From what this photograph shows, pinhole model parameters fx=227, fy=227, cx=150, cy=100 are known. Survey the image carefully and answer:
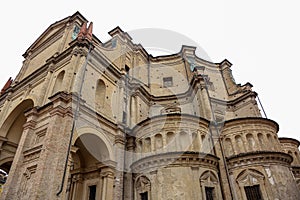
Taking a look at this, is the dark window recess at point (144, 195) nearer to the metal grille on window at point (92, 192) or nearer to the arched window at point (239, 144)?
the metal grille on window at point (92, 192)

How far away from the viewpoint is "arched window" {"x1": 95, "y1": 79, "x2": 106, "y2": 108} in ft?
55.8

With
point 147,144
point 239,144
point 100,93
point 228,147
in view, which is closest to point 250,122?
point 239,144

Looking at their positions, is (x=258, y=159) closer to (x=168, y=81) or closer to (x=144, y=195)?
(x=144, y=195)

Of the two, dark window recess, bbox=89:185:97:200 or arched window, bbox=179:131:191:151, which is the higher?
arched window, bbox=179:131:191:151

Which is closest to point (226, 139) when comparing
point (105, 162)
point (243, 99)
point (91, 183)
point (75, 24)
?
point (243, 99)

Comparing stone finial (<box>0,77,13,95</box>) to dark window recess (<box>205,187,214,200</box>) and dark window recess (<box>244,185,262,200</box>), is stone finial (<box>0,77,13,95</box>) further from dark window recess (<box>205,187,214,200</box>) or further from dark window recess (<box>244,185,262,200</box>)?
dark window recess (<box>244,185,262,200</box>)

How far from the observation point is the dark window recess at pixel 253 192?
14537mm

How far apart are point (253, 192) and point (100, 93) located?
12.9 meters

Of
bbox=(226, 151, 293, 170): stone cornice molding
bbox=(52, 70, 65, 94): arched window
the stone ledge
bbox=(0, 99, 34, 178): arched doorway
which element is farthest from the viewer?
bbox=(0, 99, 34, 178): arched doorway

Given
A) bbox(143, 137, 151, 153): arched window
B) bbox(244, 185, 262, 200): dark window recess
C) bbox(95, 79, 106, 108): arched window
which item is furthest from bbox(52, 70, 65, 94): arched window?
bbox(244, 185, 262, 200): dark window recess

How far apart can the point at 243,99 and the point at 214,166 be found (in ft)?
35.9

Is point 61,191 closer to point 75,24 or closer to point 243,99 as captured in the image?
point 75,24

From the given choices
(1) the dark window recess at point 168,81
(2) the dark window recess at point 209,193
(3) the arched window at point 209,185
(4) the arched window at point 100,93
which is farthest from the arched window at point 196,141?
(1) the dark window recess at point 168,81

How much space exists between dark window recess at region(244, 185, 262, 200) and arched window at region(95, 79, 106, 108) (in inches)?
458
